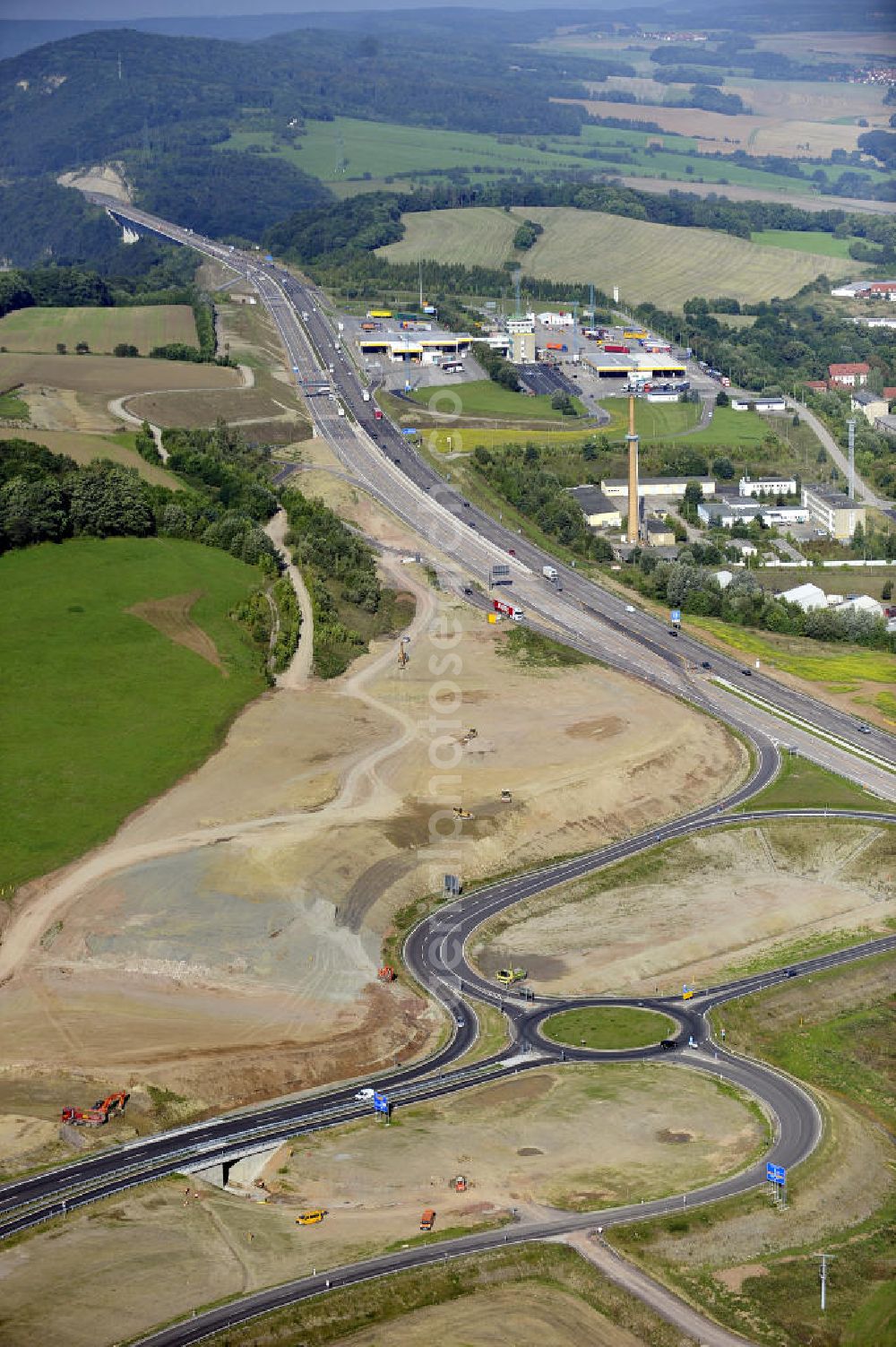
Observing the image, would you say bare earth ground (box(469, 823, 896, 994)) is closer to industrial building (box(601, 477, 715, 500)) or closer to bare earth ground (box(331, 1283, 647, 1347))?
bare earth ground (box(331, 1283, 647, 1347))

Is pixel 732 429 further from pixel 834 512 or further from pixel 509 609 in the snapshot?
pixel 509 609

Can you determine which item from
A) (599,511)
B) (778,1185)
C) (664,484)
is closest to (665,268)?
(664,484)

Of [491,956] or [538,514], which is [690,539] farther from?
[491,956]

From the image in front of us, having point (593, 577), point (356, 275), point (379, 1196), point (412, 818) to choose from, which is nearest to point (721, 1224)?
point (379, 1196)

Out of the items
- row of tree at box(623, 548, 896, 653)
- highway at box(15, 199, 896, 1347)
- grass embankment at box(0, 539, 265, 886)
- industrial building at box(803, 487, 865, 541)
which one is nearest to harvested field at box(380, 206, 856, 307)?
industrial building at box(803, 487, 865, 541)

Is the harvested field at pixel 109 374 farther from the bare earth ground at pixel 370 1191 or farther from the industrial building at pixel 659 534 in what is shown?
the bare earth ground at pixel 370 1191

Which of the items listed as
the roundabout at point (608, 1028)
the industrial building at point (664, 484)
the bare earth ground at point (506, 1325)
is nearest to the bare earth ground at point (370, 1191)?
the bare earth ground at point (506, 1325)
